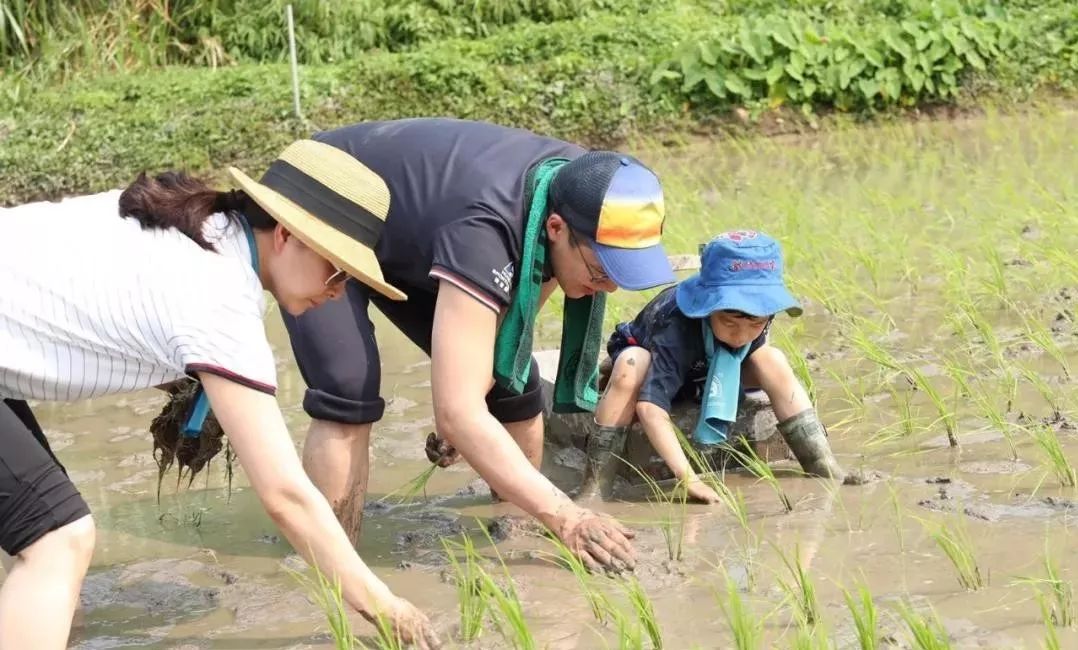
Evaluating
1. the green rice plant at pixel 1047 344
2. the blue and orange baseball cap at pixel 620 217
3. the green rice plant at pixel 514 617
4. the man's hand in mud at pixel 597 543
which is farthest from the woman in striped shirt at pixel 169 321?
the green rice plant at pixel 1047 344

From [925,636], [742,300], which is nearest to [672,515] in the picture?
[742,300]

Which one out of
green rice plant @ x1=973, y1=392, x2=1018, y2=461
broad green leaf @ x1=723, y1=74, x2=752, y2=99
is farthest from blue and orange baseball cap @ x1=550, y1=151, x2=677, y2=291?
broad green leaf @ x1=723, y1=74, x2=752, y2=99

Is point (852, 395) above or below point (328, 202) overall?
below

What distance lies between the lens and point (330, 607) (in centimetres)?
261

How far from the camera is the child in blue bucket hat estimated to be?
3.54 metres

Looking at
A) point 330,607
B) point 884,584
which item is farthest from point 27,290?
point 884,584

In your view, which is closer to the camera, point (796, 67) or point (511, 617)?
point (511, 617)

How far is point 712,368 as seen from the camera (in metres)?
3.66

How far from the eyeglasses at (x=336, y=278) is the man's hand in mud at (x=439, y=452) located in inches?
48.8

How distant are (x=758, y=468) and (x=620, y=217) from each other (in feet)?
2.57

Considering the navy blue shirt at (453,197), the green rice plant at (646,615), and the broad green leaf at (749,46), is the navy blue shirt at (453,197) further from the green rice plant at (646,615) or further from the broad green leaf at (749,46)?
the broad green leaf at (749,46)

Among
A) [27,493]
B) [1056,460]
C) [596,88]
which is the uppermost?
[27,493]

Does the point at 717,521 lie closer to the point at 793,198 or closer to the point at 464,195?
the point at 464,195

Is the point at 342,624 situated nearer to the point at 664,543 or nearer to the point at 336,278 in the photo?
the point at 336,278
